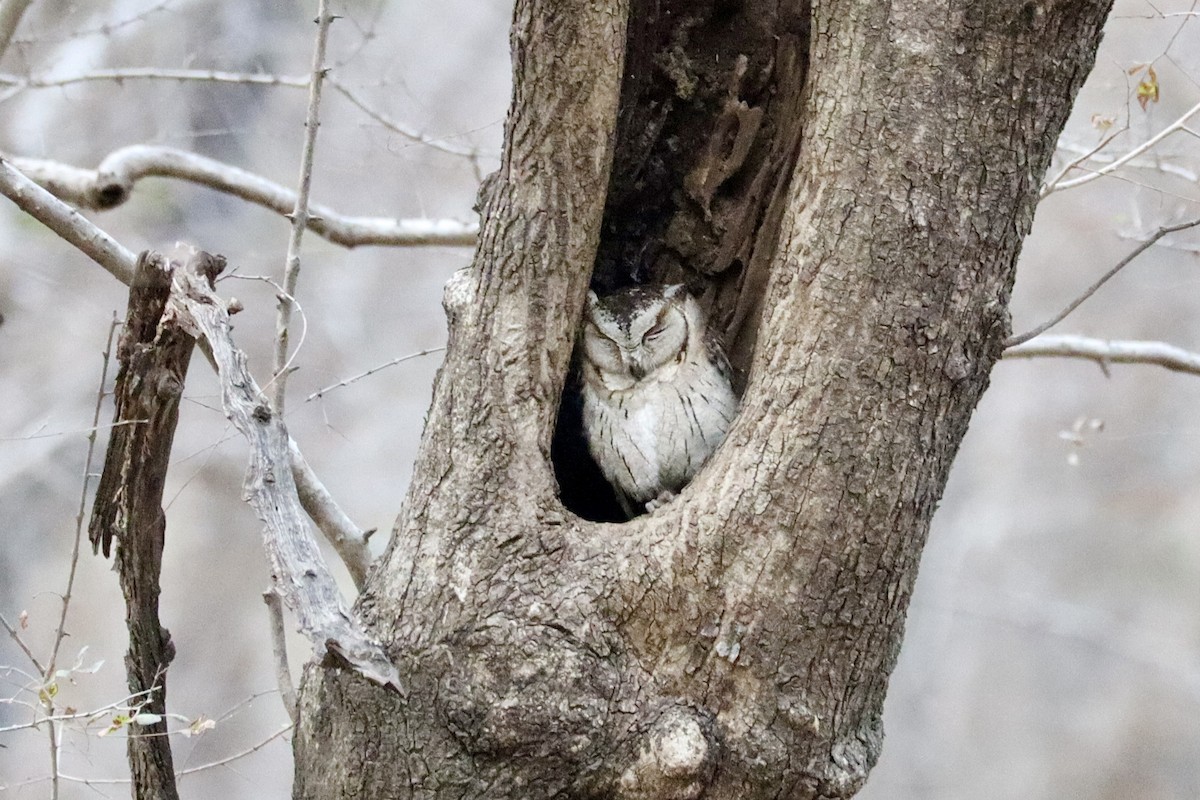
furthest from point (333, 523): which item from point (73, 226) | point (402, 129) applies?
point (402, 129)

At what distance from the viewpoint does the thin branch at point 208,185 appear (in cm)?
377

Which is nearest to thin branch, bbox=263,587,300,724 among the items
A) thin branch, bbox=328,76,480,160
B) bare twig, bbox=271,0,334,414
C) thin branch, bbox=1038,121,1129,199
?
bare twig, bbox=271,0,334,414

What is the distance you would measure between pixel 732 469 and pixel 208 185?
2.77 metres

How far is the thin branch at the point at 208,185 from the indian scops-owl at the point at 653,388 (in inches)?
44.4

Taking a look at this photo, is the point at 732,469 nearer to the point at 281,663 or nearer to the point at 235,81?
the point at 281,663

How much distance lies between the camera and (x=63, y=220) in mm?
2895

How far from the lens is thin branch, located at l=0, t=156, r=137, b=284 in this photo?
2859mm

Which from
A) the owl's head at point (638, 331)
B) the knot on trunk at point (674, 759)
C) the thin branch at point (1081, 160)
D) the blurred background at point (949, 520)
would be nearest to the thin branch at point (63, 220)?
the owl's head at point (638, 331)

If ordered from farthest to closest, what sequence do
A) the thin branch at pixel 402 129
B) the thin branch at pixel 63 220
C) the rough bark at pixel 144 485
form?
the thin branch at pixel 402 129 → the thin branch at pixel 63 220 → the rough bark at pixel 144 485

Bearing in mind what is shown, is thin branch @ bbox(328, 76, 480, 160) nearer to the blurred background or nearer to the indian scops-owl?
the indian scops-owl

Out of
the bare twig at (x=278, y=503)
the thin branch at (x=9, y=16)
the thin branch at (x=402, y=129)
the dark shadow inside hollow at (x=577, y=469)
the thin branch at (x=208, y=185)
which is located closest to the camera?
the bare twig at (x=278, y=503)

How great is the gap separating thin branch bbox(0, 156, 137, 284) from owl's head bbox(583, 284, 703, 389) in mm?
1276

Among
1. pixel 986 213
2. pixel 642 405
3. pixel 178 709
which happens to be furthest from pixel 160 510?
pixel 178 709

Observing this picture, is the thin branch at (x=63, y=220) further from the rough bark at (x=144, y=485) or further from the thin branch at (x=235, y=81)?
the thin branch at (x=235, y=81)
